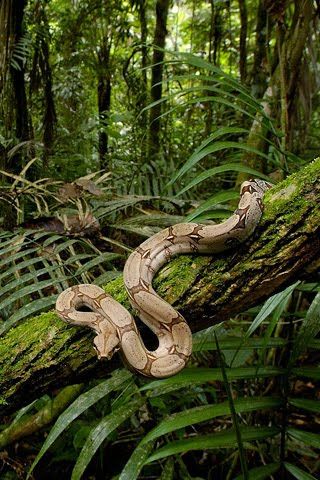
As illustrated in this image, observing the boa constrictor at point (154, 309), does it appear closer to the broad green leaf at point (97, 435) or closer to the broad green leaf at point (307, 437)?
the broad green leaf at point (97, 435)

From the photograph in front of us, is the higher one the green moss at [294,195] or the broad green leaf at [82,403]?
the green moss at [294,195]

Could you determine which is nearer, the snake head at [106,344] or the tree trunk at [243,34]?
the snake head at [106,344]

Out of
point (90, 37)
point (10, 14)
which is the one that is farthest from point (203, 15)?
point (10, 14)

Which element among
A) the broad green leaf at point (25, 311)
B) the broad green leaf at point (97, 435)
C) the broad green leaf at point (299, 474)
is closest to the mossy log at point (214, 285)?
the broad green leaf at point (25, 311)

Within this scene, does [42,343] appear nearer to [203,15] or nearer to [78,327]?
[78,327]

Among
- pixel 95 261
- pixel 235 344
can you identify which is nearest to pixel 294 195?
pixel 235 344

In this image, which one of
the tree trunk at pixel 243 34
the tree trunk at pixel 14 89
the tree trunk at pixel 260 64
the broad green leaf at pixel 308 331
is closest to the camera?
the broad green leaf at pixel 308 331

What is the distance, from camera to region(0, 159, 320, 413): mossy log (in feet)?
5.40

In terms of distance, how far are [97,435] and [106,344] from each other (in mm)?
770

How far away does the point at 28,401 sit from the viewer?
1.85 metres

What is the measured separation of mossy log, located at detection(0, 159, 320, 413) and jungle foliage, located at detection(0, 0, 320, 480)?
12 cm

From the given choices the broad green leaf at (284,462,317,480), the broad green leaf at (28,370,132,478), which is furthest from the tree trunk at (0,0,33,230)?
the broad green leaf at (284,462,317,480)

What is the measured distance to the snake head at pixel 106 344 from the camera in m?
1.62

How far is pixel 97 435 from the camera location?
218cm
